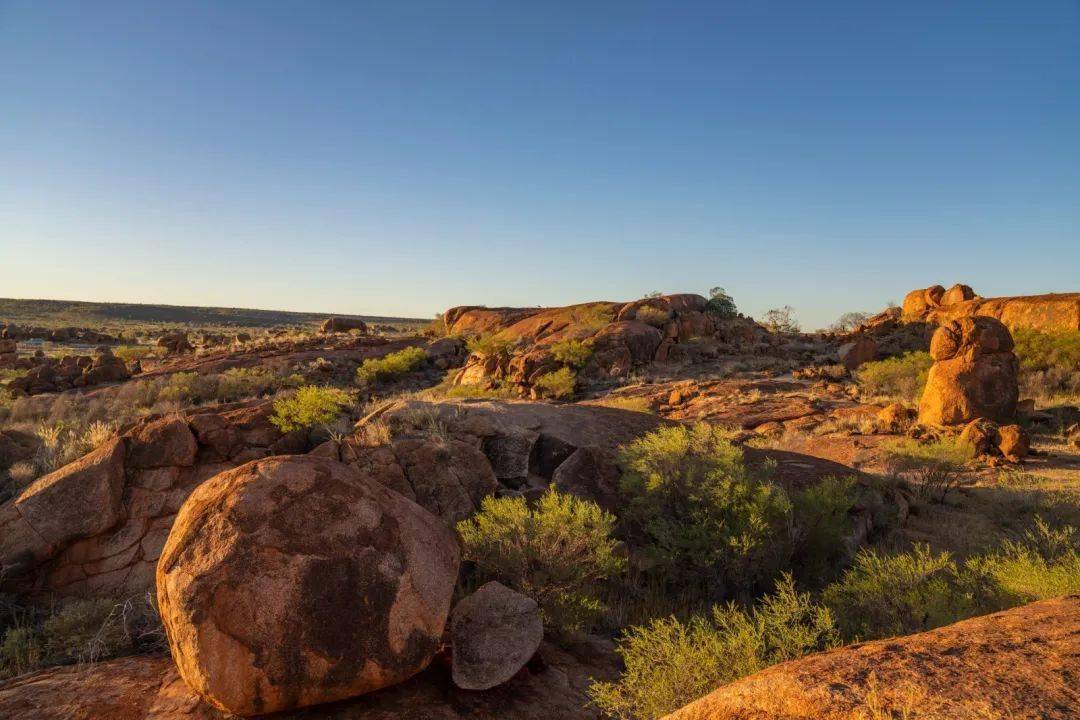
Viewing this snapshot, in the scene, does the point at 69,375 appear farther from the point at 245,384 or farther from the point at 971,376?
the point at 971,376

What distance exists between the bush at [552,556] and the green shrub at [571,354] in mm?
14878

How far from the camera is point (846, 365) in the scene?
818 inches

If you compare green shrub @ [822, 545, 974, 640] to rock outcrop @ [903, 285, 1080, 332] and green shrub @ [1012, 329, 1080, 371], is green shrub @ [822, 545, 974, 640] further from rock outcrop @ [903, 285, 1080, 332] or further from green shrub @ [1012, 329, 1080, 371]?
green shrub @ [1012, 329, 1080, 371]

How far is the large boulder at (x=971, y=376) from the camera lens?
12.4m

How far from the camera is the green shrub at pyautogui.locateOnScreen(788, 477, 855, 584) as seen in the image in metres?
6.11

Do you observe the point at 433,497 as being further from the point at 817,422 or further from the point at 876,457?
the point at 817,422

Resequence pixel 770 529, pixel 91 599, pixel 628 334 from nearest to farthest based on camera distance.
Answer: pixel 91 599 → pixel 770 529 → pixel 628 334

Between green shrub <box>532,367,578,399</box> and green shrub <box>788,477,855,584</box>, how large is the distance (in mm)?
11263

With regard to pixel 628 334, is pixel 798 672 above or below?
below

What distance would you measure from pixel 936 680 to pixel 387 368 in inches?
828

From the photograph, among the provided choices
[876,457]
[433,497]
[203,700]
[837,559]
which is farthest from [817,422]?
[203,700]

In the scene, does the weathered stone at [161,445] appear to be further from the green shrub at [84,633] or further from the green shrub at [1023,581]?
the green shrub at [1023,581]

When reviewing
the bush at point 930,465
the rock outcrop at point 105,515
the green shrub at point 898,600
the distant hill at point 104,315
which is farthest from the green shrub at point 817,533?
the distant hill at point 104,315

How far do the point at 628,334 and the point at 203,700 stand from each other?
20403mm
